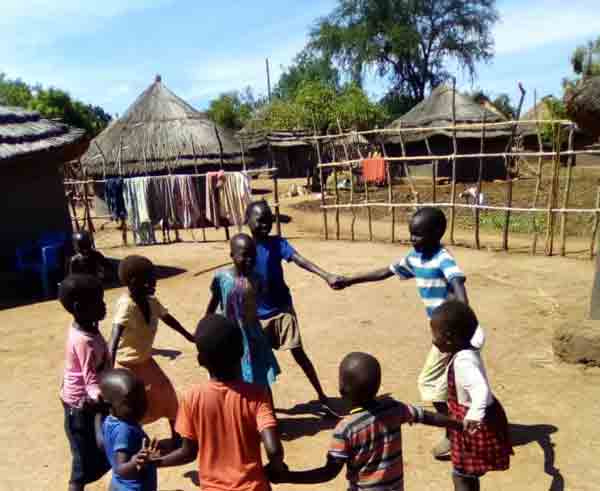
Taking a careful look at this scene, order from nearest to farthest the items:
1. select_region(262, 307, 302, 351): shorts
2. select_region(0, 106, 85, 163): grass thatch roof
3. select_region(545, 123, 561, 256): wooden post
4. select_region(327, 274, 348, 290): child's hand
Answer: select_region(262, 307, 302, 351): shorts → select_region(327, 274, 348, 290): child's hand → select_region(0, 106, 85, 163): grass thatch roof → select_region(545, 123, 561, 256): wooden post

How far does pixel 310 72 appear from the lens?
132 ft

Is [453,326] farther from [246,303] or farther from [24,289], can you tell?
[24,289]

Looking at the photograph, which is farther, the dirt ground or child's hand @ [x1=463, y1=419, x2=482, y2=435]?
the dirt ground

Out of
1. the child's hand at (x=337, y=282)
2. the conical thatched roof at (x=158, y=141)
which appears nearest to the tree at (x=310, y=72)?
the conical thatched roof at (x=158, y=141)

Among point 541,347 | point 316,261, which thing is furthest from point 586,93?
point 316,261

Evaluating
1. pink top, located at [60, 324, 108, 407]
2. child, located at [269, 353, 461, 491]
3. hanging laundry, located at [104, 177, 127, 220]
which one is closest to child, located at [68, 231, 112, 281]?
pink top, located at [60, 324, 108, 407]

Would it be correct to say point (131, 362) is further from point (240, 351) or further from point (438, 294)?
point (438, 294)

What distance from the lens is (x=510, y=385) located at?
14.9ft

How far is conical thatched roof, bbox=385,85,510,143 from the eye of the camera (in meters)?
21.0

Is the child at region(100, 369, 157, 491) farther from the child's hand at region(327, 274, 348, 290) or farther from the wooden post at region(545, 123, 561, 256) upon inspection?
the wooden post at region(545, 123, 561, 256)

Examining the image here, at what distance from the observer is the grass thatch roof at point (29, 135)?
8.75 metres

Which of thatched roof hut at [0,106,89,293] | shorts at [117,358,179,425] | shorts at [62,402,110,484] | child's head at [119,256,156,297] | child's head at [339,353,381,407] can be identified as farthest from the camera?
thatched roof hut at [0,106,89,293]

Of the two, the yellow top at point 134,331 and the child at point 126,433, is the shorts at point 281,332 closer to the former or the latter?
the yellow top at point 134,331

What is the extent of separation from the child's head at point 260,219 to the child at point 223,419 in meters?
1.57
